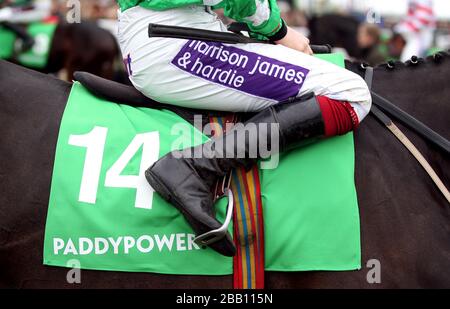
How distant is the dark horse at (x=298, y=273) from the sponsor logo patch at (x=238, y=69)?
1.48 feet

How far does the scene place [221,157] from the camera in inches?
118

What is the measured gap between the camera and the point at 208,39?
121 inches

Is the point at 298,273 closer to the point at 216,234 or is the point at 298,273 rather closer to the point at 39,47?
the point at 216,234

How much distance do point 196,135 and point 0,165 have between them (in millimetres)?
872

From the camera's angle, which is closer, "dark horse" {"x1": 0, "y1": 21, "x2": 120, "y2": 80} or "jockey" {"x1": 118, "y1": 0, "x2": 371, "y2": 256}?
"jockey" {"x1": 118, "y1": 0, "x2": 371, "y2": 256}

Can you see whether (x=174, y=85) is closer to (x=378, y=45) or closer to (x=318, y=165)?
(x=318, y=165)

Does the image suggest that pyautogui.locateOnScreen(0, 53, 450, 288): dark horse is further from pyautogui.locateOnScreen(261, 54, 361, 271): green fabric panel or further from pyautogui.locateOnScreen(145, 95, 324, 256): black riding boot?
pyautogui.locateOnScreen(145, 95, 324, 256): black riding boot

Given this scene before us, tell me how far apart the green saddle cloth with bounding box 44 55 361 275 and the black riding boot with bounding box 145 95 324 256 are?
8cm

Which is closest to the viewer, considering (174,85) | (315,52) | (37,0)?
(174,85)

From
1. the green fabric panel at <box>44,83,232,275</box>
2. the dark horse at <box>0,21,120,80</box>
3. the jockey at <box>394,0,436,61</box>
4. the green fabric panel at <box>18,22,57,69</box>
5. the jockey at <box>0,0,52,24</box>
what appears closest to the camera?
the green fabric panel at <box>44,83,232,275</box>

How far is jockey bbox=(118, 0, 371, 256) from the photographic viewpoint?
9.89 feet

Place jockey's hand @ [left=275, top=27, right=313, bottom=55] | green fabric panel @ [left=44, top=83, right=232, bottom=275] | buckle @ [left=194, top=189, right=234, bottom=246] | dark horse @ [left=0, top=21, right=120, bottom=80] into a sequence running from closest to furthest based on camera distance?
buckle @ [left=194, top=189, right=234, bottom=246], green fabric panel @ [left=44, top=83, right=232, bottom=275], jockey's hand @ [left=275, top=27, right=313, bottom=55], dark horse @ [left=0, top=21, right=120, bottom=80]

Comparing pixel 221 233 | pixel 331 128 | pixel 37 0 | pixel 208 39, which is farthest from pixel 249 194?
pixel 37 0

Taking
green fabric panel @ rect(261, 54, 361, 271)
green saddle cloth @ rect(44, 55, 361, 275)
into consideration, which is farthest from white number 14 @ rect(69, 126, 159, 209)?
green fabric panel @ rect(261, 54, 361, 271)
